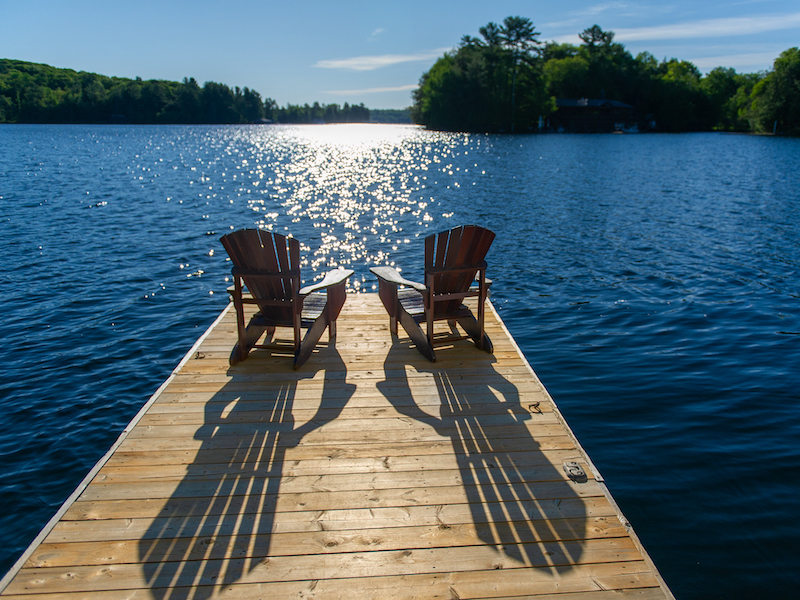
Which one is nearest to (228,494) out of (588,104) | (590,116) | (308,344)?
(308,344)

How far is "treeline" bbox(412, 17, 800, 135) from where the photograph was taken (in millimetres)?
63562

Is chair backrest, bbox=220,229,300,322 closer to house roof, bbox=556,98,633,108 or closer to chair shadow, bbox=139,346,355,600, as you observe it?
chair shadow, bbox=139,346,355,600

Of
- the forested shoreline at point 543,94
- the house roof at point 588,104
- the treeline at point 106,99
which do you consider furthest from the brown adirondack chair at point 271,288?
the treeline at point 106,99

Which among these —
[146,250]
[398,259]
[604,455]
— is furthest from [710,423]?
[146,250]

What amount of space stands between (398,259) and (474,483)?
955 centimetres

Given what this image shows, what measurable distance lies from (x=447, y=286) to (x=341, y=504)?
8.35 ft

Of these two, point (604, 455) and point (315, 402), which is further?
point (604, 455)

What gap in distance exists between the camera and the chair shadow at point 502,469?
8.29ft

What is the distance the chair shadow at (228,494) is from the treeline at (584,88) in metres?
74.1

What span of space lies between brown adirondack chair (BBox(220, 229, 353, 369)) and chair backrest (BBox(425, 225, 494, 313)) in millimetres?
970

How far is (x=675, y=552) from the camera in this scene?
11.3 feet

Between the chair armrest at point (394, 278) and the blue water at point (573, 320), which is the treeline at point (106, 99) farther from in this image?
the chair armrest at point (394, 278)

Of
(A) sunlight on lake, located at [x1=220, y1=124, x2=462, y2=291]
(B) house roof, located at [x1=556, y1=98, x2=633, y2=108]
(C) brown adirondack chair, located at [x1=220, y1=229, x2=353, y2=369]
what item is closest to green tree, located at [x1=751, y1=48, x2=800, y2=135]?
(B) house roof, located at [x1=556, y1=98, x2=633, y2=108]

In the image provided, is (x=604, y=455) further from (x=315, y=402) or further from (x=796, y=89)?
(x=796, y=89)
